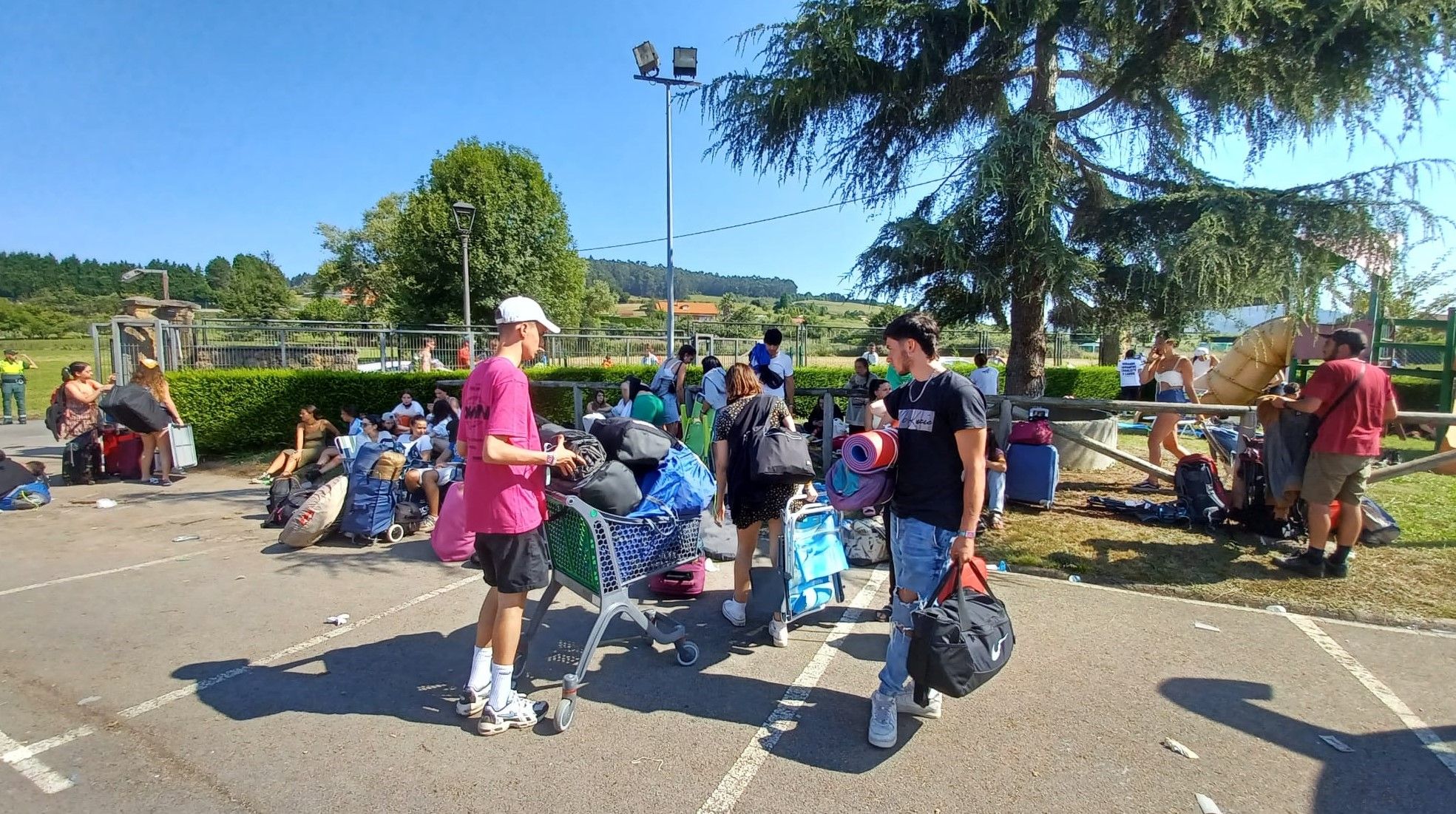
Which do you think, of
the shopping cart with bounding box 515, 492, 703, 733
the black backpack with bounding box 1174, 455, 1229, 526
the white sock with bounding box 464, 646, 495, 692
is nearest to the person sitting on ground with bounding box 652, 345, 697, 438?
the shopping cart with bounding box 515, 492, 703, 733

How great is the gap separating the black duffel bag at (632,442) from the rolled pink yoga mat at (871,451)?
3.48 ft

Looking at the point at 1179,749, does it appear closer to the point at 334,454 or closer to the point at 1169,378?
the point at 1169,378

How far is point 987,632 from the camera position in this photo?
2.79 metres

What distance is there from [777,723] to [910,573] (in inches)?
37.6

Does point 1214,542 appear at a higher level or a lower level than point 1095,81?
lower

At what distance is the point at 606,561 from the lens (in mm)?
3455

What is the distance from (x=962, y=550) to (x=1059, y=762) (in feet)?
3.27

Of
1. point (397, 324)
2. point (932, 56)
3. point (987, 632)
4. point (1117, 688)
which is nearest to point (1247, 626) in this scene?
point (1117, 688)

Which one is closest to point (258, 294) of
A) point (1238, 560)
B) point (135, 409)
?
point (135, 409)

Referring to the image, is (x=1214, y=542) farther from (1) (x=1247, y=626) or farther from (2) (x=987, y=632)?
(2) (x=987, y=632)

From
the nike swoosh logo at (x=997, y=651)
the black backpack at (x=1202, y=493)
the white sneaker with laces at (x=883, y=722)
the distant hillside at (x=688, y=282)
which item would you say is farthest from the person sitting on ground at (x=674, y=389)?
the distant hillside at (x=688, y=282)

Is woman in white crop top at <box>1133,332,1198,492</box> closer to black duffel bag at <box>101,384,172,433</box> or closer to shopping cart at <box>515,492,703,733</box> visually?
shopping cart at <box>515,492,703,733</box>

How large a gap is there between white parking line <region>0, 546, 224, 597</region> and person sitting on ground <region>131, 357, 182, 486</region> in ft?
14.3

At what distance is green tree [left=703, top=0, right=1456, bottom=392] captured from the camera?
664 centimetres
